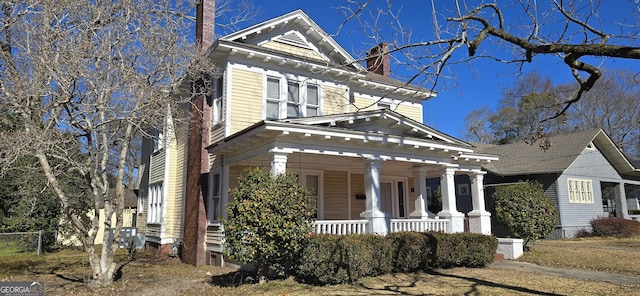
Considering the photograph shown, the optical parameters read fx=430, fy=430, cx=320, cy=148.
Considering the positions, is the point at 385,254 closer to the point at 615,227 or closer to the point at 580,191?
the point at 580,191

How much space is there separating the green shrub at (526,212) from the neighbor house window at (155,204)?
518 inches

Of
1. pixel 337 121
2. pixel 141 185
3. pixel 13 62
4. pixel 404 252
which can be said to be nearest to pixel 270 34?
pixel 337 121

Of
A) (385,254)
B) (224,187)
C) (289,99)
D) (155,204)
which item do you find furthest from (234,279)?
(155,204)

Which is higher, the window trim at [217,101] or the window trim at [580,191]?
the window trim at [217,101]

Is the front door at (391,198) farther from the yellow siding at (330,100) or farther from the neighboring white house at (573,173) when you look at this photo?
the neighboring white house at (573,173)

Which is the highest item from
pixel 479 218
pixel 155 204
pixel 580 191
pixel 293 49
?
pixel 293 49

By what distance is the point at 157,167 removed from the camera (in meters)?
18.2

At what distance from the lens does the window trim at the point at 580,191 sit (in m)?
23.8

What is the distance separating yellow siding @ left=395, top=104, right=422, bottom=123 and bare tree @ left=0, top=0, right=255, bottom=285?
9209 mm

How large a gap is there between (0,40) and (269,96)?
7.46 metres

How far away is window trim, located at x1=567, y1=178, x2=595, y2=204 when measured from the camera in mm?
23844

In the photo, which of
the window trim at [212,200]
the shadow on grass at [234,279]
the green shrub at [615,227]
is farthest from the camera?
the green shrub at [615,227]

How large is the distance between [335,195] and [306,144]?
5.23 metres

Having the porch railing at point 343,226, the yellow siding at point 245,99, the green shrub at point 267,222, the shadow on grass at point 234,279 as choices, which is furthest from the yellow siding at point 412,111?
the shadow on grass at point 234,279
